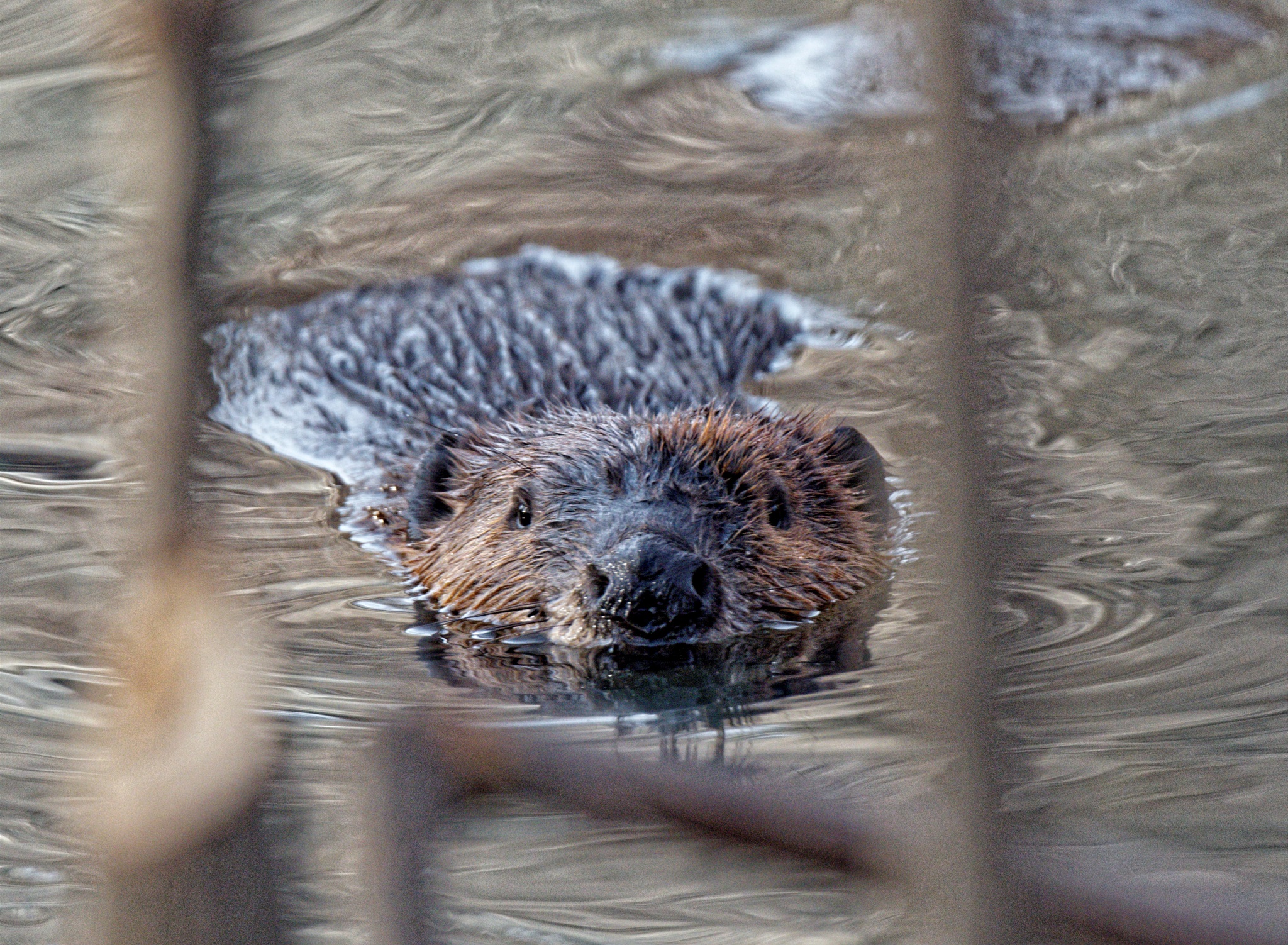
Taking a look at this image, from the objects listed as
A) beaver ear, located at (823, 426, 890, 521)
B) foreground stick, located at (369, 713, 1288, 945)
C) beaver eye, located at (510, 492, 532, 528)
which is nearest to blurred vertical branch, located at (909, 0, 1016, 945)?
foreground stick, located at (369, 713, 1288, 945)

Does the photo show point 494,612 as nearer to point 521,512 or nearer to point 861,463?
point 521,512

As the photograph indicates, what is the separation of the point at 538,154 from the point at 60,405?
3264 mm

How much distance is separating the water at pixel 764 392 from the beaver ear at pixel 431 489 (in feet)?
0.55

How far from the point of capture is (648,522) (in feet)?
11.5

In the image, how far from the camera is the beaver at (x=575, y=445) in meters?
3.57

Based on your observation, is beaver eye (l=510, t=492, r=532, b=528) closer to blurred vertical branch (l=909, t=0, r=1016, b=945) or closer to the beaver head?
the beaver head

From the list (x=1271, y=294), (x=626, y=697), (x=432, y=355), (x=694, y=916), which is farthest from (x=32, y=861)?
(x=1271, y=294)

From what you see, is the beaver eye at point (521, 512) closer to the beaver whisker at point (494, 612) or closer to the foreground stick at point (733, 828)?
the beaver whisker at point (494, 612)

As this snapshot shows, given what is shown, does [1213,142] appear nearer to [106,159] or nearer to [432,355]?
[432,355]

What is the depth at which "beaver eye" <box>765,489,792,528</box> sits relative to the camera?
3.86m

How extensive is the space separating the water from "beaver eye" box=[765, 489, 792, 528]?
311 millimetres

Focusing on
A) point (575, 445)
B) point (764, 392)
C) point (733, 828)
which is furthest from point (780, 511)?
point (733, 828)

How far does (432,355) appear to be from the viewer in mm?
5191

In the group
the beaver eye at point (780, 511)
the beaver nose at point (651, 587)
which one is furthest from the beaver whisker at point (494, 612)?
the beaver eye at point (780, 511)
